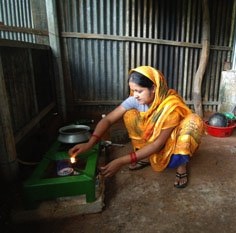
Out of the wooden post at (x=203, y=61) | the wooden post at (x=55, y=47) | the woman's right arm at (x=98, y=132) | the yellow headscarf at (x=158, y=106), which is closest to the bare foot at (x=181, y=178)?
the yellow headscarf at (x=158, y=106)

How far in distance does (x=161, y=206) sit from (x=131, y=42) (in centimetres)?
312

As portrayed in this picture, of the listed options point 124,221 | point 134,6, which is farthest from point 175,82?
point 124,221

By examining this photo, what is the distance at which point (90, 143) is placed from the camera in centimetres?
192

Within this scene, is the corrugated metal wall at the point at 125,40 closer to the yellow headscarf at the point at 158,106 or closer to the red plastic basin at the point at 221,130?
the red plastic basin at the point at 221,130

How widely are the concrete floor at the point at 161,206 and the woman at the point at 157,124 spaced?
18 cm

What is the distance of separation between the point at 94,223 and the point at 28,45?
79.7 inches

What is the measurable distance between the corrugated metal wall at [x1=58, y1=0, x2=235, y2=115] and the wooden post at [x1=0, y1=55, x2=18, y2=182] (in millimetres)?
2398

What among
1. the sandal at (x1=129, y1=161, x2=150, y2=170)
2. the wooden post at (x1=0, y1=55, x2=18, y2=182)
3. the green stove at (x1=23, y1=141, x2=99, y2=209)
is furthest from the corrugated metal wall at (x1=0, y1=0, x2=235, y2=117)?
the green stove at (x1=23, y1=141, x2=99, y2=209)

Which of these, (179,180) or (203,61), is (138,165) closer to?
(179,180)

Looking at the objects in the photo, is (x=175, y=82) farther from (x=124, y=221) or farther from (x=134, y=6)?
(x=124, y=221)

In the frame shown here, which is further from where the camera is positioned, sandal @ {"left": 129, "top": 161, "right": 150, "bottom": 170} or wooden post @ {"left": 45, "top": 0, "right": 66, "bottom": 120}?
wooden post @ {"left": 45, "top": 0, "right": 66, "bottom": 120}

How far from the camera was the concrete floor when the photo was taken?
5.17ft

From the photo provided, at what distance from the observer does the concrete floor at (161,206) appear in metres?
1.58

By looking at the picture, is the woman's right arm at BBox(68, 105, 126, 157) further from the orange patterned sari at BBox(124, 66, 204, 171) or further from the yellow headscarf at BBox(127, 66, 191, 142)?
the yellow headscarf at BBox(127, 66, 191, 142)
